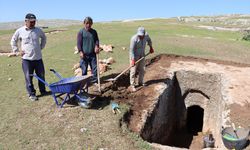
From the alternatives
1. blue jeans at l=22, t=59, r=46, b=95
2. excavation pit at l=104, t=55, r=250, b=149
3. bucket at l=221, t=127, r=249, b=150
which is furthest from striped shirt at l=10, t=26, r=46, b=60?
bucket at l=221, t=127, r=249, b=150

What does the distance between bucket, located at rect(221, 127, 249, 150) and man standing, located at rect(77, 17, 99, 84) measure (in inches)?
196

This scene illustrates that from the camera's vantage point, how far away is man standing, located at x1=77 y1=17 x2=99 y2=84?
37.3ft

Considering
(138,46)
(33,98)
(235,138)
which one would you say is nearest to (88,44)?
(138,46)

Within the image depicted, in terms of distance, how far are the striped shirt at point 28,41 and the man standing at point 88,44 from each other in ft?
4.49

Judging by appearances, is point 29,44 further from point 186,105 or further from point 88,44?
point 186,105

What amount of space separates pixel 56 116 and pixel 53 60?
8523 mm

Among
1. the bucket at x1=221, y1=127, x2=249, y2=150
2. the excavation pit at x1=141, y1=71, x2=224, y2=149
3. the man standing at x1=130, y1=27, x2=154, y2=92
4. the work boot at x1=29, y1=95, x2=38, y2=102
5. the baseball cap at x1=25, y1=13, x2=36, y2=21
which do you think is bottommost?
the excavation pit at x1=141, y1=71, x2=224, y2=149

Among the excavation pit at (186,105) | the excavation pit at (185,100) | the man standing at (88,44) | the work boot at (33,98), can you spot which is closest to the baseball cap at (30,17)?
the man standing at (88,44)

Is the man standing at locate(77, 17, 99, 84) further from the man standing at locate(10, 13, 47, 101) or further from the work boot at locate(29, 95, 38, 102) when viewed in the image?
the work boot at locate(29, 95, 38, 102)

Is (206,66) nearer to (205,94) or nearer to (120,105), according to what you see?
(205,94)

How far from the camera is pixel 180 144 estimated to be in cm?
1577

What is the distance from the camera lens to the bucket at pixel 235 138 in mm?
9070

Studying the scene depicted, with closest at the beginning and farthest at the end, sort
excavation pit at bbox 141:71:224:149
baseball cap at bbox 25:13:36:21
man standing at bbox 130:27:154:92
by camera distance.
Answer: baseball cap at bbox 25:13:36:21, man standing at bbox 130:27:154:92, excavation pit at bbox 141:71:224:149

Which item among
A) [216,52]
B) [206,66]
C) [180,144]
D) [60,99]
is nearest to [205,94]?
[206,66]
